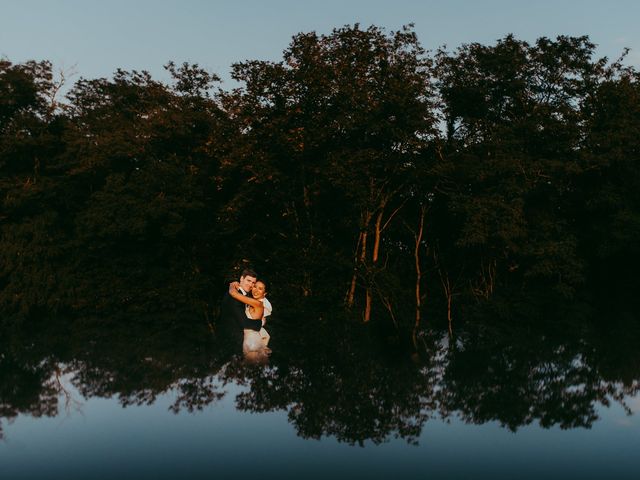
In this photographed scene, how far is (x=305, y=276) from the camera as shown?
27.1 meters

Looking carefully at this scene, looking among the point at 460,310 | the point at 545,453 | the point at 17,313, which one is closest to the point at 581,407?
the point at 545,453

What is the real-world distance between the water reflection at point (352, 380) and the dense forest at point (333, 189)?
4.03 m

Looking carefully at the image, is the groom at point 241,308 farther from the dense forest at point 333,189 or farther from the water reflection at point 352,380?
the dense forest at point 333,189

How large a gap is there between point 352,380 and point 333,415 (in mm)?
3302

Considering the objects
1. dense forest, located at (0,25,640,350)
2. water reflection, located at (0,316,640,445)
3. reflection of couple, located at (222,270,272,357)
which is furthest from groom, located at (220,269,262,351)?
dense forest, located at (0,25,640,350)

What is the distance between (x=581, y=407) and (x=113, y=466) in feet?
27.7

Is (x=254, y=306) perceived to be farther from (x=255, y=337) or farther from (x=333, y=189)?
(x=333, y=189)

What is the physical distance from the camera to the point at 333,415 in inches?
451

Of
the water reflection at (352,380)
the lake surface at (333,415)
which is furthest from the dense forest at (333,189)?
the lake surface at (333,415)

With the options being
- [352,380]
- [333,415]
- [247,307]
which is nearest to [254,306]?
[247,307]

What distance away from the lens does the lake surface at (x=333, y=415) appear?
8883 mm

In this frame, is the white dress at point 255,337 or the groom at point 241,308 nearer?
the groom at point 241,308

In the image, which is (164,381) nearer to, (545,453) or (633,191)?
(545,453)

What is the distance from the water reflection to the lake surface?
0.05 metres
